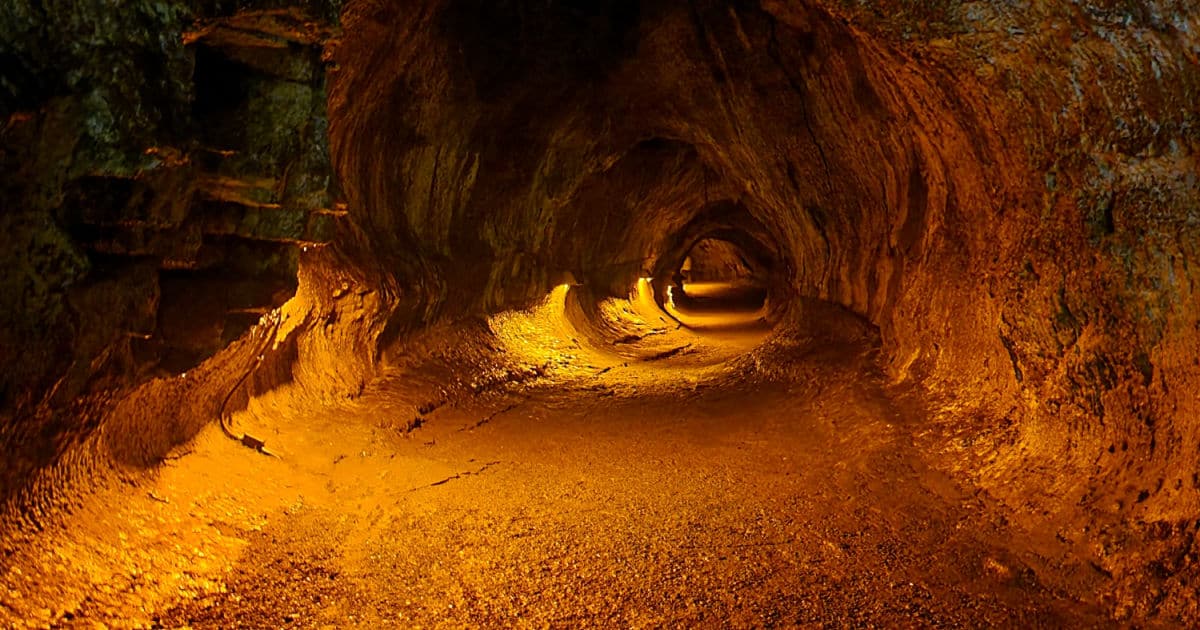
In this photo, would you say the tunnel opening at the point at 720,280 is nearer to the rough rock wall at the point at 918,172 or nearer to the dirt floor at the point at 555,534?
Result: the rough rock wall at the point at 918,172

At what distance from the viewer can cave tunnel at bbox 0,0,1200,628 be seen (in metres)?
2.81

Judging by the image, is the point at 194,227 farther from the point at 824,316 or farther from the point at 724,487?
the point at 824,316

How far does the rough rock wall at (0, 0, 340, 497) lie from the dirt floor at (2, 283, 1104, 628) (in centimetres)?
74

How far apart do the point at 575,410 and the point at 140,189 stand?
4.57 metres

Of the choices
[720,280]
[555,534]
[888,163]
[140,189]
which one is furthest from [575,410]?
[720,280]

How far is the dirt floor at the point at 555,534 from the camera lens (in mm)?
2926

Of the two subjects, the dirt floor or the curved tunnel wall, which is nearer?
the dirt floor

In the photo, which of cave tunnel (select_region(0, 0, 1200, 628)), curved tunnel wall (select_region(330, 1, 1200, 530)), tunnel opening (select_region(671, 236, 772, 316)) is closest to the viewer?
cave tunnel (select_region(0, 0, 1200, 628))

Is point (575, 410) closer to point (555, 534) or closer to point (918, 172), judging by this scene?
point (555, 534)

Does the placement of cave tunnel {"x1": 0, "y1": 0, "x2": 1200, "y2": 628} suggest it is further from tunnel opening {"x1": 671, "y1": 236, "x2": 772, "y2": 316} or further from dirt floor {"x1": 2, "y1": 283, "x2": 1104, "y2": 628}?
tunnel opening {"x1": 671, "y1": 236, "x2": 772, "y2": 316}

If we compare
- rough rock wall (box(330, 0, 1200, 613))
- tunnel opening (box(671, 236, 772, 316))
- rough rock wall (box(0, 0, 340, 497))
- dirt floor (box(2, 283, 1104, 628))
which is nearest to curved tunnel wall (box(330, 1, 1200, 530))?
rough rock wall (box(330, 0, 1200, 613))

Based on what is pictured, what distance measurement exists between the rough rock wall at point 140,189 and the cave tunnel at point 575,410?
0.02m

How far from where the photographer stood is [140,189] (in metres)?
3.05

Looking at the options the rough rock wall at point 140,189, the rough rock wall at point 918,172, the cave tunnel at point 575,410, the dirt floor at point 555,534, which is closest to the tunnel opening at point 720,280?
the rough rock wall at point 918,172
